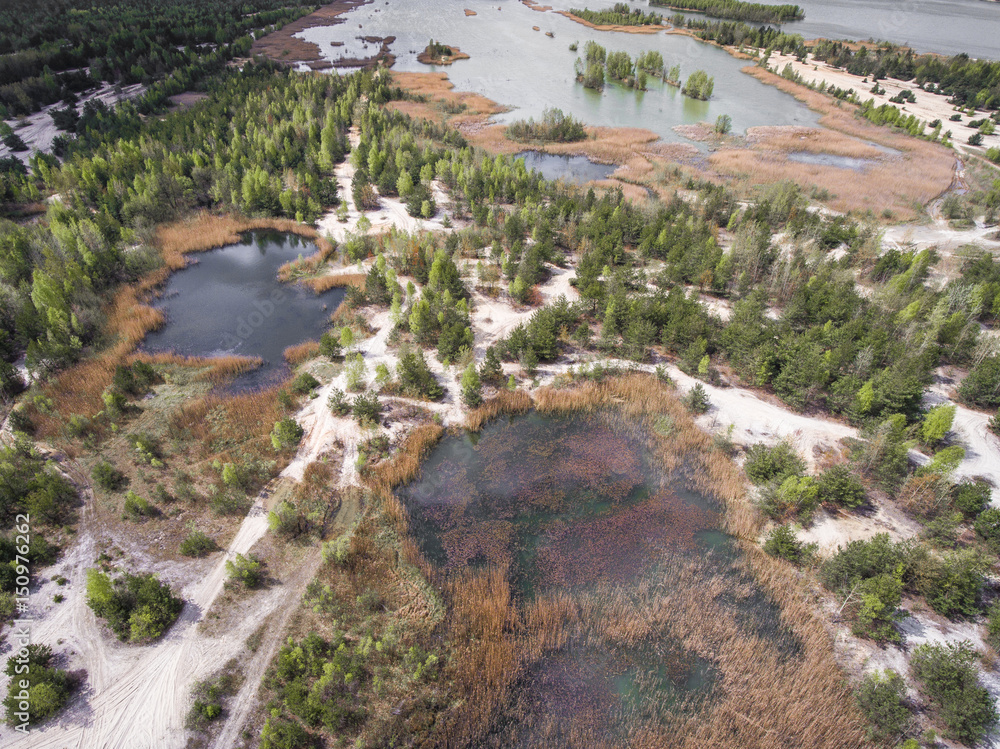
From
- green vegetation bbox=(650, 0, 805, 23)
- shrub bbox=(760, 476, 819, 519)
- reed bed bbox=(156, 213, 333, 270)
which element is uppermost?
green vegetation bbox=(650, 0, 805, 23)

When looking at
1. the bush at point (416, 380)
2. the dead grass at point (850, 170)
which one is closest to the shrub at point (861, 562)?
the bush at point (416, 380)

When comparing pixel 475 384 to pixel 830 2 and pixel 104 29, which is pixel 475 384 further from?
pixel 830 2

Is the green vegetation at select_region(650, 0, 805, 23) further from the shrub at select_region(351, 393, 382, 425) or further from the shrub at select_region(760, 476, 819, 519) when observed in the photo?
the shrub at select_region(351, 393, 382, 425)

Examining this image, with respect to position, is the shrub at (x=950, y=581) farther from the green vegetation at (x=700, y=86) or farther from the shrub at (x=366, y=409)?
the green vegetation at (x=700, y=86)

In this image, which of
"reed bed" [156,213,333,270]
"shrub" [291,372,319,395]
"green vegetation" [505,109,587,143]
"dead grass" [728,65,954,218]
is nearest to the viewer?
"shrub" [291,372,319,395]

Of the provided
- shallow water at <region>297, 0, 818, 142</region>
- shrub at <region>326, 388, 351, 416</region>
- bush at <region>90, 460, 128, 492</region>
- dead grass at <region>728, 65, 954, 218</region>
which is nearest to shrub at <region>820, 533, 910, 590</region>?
shrub at <region>326, 388, 351, 416</region>

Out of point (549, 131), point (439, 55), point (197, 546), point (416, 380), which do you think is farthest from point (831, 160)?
point (197, 546)

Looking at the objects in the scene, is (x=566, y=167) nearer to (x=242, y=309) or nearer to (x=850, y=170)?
(x=850, y=170)
